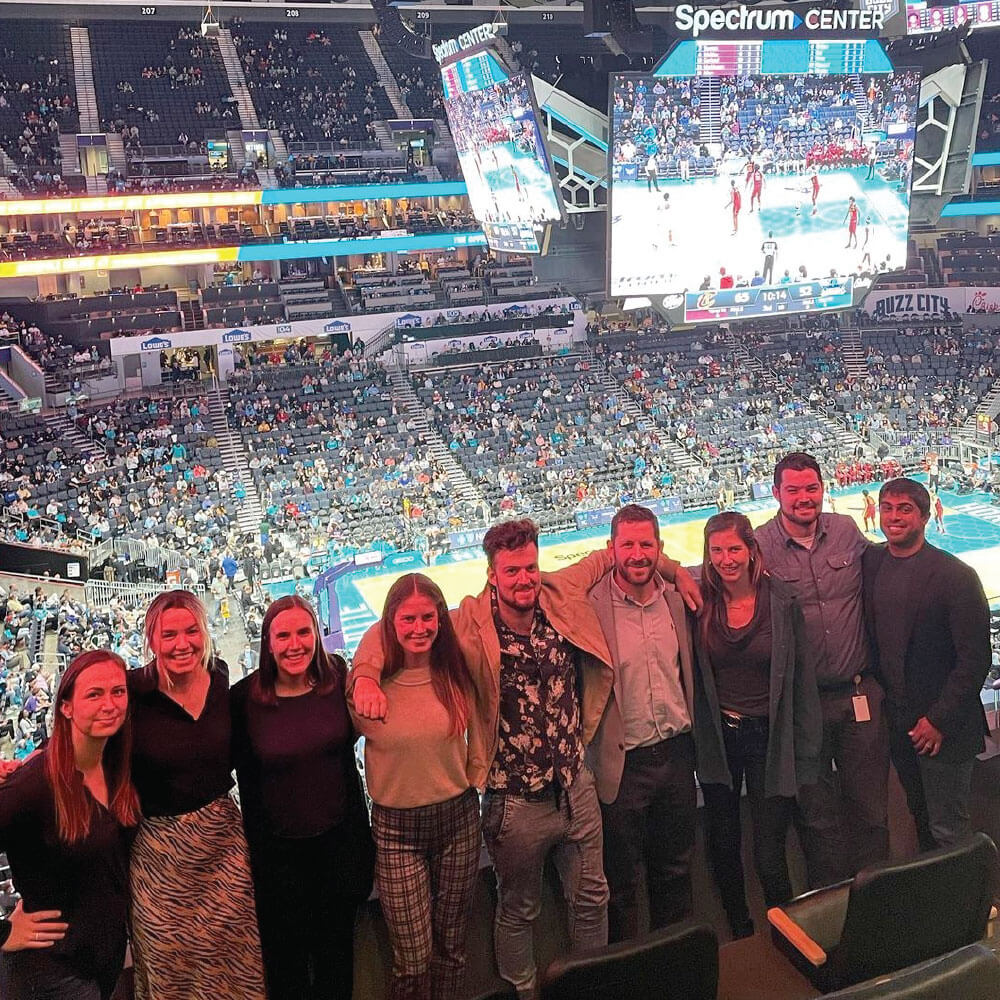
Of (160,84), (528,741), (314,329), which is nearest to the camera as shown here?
(528,741)

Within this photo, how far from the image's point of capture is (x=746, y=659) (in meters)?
3.39

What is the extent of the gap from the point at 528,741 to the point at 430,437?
20421mm

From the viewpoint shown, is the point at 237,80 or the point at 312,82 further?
the point at 312,82

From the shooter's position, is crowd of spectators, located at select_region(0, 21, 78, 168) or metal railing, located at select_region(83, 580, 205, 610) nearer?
metal railing, located at select_region(83, 580, 205, 610)

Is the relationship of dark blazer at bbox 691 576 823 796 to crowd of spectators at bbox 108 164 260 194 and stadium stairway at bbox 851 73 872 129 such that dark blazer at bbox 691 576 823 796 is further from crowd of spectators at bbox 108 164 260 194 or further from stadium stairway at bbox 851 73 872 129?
crowd of spectators at bbox 108 164 260 194

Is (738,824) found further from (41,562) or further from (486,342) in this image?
(486,342)

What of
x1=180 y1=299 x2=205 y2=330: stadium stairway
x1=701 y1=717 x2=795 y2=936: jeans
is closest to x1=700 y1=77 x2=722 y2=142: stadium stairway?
x1=701 y1=717 x2=795 y2=936: jeans

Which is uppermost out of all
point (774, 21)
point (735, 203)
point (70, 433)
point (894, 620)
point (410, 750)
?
point (774, 21)

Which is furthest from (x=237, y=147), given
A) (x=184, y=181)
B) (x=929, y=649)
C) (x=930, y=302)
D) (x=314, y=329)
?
(x=929, y=649)

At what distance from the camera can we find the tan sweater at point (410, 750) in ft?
9.83

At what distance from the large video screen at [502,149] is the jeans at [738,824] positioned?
11.7m

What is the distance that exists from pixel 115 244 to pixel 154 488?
1042 cm

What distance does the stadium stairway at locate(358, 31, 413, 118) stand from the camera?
107 ft

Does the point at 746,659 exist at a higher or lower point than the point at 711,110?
lower
